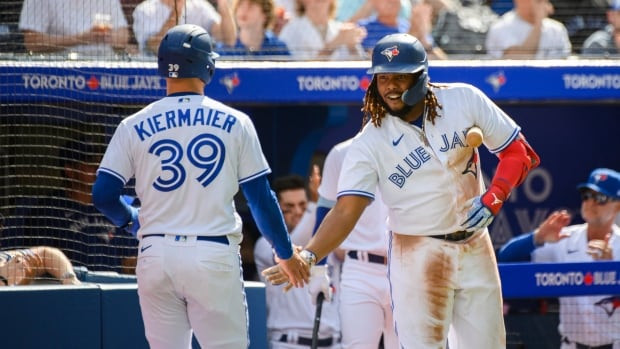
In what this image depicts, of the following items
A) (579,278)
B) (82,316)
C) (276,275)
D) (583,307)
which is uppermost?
(276,275)

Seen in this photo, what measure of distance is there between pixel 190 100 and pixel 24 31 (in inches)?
101

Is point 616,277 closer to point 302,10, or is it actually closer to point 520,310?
point 520,310

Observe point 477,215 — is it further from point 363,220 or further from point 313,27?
point 313,27

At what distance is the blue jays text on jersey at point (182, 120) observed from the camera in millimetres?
5059

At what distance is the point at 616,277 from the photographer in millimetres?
7168

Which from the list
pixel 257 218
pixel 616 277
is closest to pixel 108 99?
pixel 257 218

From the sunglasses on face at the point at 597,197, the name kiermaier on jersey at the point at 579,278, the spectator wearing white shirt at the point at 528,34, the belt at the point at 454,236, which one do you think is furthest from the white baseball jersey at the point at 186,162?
the spectator wearing white shirt at the point at 528,34

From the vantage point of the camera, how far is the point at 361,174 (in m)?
5.22

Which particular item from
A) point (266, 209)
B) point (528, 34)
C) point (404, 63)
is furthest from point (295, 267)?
point (528, 34)

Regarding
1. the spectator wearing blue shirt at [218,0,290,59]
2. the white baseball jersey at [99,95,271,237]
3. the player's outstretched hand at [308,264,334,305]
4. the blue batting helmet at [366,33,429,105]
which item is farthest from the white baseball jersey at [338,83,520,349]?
the spectator wearing blue shirt at [218,0,290,59]

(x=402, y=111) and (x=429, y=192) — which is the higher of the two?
(x=402, y=111)

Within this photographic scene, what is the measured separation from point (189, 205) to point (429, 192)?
40.8 inches

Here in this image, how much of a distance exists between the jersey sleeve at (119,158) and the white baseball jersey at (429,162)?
37.2 inches

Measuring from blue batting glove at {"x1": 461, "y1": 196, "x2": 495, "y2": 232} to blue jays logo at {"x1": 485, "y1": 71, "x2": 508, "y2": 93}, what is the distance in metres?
3.04
